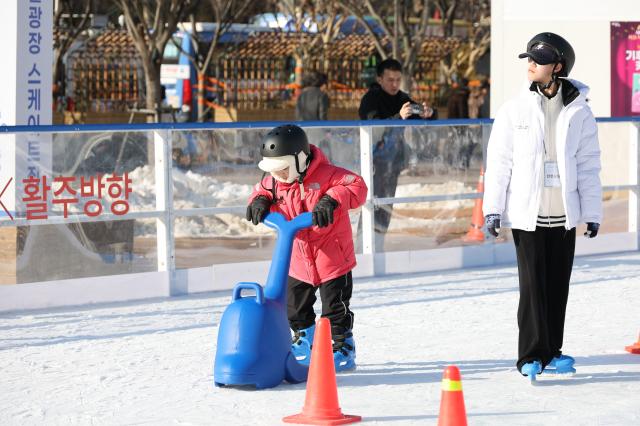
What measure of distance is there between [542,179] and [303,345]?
1.34m

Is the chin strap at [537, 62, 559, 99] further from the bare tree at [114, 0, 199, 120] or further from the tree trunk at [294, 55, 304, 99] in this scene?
the tree trunk at [294, 55, 304, 99]

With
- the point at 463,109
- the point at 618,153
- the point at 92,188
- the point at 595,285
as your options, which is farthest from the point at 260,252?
the point at 463,109

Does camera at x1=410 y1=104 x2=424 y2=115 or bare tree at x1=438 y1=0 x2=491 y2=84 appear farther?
bare tree at x1=438 y1=0 x2=491 y2=84

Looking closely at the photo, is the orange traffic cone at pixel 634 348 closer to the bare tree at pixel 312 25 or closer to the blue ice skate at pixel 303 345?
the blue ice skate at pixel 303 345

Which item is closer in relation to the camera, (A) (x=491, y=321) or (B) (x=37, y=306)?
(A) (x=491, y=321)

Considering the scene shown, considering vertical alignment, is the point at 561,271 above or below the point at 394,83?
below

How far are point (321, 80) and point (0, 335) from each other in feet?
29.0

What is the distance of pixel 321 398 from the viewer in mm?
5637

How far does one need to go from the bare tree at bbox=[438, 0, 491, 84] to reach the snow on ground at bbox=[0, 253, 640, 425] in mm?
31682

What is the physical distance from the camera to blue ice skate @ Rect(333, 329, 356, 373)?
6.73 meters

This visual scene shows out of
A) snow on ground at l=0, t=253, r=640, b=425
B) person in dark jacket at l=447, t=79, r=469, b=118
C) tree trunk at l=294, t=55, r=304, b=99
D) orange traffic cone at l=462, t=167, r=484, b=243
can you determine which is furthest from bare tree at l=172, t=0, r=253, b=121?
snow on ground at l=0, t=253, r=640, b=425

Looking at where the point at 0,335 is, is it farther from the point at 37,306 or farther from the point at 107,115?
the point at 107,115

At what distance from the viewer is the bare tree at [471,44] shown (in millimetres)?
42031

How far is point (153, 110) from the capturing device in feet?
99.8
